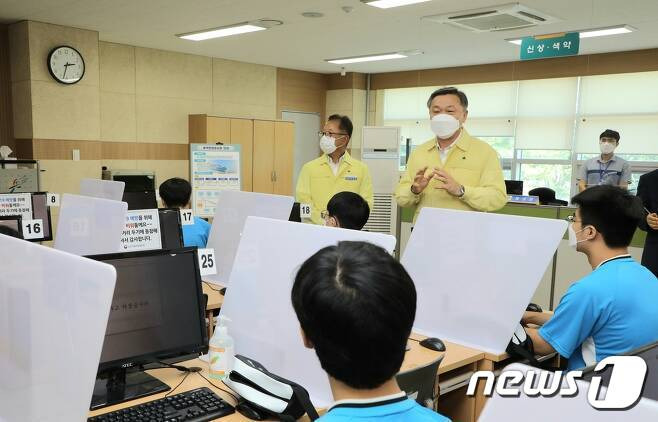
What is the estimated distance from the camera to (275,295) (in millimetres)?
1800

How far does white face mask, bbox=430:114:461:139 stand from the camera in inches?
118

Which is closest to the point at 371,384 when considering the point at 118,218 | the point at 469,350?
the point at 469,350

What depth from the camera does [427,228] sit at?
2348 millimetres

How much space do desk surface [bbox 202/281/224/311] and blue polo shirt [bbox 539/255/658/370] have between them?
1.49 metres

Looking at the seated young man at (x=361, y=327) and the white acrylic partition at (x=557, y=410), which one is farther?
the seated young man at (x=361, y=327)

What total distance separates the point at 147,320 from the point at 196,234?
1.75 metres

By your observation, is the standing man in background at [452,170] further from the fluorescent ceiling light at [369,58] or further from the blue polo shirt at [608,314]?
the fluorescent ceiling light at [369,58]

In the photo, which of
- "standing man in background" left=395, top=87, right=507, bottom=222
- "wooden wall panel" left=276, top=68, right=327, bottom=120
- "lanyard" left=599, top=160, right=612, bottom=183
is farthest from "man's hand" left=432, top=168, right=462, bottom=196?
"wooden wall panel" left=276, top=68, right=327, bottom=120

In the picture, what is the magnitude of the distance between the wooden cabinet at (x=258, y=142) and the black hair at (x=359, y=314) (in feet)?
24.1

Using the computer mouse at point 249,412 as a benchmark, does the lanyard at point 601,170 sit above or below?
above

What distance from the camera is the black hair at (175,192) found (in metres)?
3.31

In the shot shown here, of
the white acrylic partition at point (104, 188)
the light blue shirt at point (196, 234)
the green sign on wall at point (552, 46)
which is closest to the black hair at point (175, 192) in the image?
the light blue shirt at point (196, 234)

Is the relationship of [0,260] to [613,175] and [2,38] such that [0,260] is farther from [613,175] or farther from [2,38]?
[613,175]

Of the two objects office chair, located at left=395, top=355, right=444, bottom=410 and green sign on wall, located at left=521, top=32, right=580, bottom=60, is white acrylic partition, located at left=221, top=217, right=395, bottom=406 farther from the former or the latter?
green sign on wall, located at left=521, top=32, right=580, bottom=60
